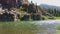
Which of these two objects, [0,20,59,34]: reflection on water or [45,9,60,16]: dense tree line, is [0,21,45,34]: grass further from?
[45,9,60,16]: dense tree line

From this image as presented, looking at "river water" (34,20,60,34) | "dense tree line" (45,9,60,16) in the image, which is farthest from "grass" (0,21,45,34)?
"dense tree line" (45,9,60,16)

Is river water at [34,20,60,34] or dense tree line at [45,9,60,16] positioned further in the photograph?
dense tree line at [45,9,60,16]

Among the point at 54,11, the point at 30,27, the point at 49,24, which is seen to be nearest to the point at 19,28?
the point at 30,27

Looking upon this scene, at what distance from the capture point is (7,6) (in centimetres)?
858

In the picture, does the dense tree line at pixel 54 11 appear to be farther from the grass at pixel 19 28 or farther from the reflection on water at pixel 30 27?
the grass at pixel 19 28

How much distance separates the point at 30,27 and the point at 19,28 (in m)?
0.52

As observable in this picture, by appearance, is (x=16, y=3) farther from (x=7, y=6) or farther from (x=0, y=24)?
(x=0, y=24)

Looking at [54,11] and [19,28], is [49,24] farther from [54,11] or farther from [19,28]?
[19,28]

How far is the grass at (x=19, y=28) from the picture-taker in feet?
23.0

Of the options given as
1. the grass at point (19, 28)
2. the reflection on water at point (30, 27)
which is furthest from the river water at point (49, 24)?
the grass at point (19, 28)

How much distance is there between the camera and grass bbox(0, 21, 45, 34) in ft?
23.0

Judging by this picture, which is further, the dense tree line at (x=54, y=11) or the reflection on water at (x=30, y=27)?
the dense tree line at (x=54, y=11)

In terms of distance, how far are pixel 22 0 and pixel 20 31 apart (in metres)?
2.10

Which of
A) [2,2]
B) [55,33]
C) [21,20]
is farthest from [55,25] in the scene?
[2,2]
